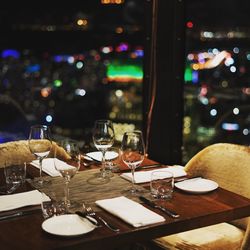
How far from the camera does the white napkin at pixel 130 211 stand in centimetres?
162

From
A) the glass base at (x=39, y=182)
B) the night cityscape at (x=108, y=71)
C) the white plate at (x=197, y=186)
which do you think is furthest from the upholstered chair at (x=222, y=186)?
the night cityscape at (x=108, y=71)

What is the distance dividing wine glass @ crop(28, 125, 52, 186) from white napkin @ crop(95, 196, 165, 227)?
380mm

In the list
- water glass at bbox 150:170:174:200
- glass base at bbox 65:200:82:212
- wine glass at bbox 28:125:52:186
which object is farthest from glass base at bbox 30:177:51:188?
water glass at bbox 150:170:174:200

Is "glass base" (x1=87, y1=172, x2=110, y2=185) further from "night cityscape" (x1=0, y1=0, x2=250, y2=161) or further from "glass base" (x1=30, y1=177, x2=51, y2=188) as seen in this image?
"night cityscape" (x1=0, y1=0, x2=250, y2=161)

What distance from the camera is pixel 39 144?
2.08m

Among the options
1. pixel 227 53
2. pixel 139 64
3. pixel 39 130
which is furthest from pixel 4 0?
pixel 39 130

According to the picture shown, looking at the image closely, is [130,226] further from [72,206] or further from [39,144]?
[39,144]

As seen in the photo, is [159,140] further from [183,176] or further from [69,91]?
[69,91]

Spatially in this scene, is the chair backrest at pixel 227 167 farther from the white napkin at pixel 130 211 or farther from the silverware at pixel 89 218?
the silverware at pixel 89 218

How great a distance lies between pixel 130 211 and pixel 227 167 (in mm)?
937

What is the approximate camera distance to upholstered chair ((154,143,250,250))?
2.21 meters

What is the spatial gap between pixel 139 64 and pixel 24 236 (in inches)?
99.6

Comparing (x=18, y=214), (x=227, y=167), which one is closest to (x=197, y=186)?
(x=227, y=167)

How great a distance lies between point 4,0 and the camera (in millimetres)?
4324
